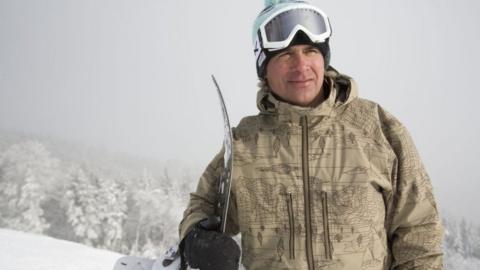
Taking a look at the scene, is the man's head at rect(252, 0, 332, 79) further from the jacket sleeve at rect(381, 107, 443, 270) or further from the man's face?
the jacket sleeve at rect(381, 107, 443, 270)

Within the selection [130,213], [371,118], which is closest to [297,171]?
[371,118]

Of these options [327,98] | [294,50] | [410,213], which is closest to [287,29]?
[294,50]

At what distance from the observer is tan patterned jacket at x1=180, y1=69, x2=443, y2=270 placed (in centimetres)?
192

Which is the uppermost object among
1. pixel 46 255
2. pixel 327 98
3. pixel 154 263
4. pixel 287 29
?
pixel 287 29

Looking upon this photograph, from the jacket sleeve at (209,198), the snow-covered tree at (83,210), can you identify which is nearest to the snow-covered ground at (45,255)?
the jacket sleeve at (209,198)

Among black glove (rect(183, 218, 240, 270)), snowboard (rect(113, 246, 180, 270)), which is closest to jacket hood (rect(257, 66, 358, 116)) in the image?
black glove (rect(183, 218, 240, 270))

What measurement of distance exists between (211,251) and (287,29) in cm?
135

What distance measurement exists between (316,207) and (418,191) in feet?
1.81

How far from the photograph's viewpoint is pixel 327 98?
2160 millimetres

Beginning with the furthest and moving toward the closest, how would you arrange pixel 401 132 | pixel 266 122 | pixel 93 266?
pixel 93 266 → pixel 266 122 → pixel 401 132

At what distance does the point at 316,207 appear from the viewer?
1.93m

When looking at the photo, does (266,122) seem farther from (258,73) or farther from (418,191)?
(418,191)

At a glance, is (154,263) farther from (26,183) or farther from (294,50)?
(26,183)

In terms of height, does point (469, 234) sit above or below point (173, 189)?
below
